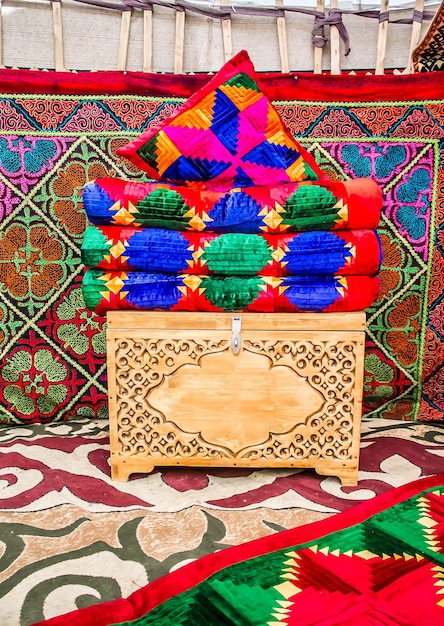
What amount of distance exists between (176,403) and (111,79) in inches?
49.2

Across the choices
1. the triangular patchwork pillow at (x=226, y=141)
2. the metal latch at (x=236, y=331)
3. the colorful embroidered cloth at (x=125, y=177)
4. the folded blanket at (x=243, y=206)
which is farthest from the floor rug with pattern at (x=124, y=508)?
the triangular patchwork pillow at (x=226, y=141)

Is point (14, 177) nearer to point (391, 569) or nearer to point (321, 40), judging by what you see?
point (321, 40)

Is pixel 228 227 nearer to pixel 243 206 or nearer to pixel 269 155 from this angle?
pixel 243 206

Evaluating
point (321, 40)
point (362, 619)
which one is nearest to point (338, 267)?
point (362, 619)

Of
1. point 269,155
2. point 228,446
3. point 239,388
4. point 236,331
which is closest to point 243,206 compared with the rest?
point 269,155

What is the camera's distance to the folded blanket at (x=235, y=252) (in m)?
1.67

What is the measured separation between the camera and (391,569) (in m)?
1.36

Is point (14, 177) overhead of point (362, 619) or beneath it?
overhead

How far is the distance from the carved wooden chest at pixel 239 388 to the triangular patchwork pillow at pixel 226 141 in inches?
17.3

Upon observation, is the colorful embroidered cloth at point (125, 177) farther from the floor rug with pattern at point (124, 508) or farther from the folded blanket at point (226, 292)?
the folded blanket at point (226, 292)

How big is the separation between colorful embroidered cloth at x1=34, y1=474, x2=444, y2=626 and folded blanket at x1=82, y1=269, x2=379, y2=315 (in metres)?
0.62

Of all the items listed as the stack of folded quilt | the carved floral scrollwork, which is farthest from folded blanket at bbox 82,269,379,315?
the carved floral scrollwork

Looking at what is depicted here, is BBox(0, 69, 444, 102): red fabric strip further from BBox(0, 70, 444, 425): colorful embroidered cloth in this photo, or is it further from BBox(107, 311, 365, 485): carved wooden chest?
BBox(107, 311, 365, 485): carved wooden chest

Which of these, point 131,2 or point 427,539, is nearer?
point 427,539
